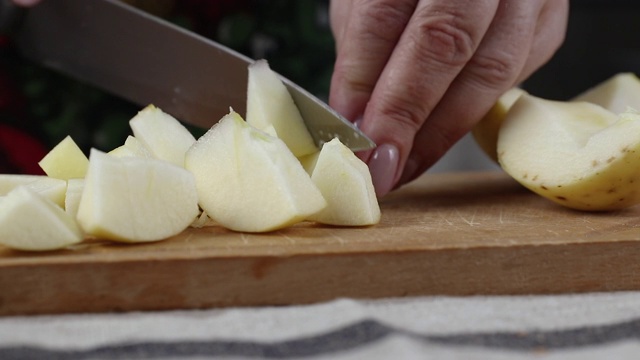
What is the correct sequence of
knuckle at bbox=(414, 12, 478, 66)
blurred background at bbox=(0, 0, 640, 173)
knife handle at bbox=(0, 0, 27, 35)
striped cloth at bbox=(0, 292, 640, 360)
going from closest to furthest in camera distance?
1. striped cloth at bbox=(0, 292, 640, 360)
2. knuckle at bbox=(414, 12, 478, 66)
3. knife handle at bbox=(0, 0, 27, 35)
4. blurred background at bbox=(0, 0, 640, 173)

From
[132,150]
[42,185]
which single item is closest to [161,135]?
[132,150]

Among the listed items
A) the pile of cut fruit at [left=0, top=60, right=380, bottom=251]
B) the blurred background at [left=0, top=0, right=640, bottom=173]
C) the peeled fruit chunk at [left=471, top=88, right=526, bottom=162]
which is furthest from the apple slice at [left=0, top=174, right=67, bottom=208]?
the peeled fruit chunk at [left=471, top=88, right=526, bottom=162]

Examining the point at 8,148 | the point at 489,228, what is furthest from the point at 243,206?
the point at 8,148

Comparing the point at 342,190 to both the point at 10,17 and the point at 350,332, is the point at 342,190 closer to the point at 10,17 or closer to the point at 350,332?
the point at 350,332

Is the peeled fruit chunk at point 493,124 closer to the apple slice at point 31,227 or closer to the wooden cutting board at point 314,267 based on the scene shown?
the wooden cutting board at point 314,267

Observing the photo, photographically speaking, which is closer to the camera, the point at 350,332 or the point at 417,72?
the point at 350,332

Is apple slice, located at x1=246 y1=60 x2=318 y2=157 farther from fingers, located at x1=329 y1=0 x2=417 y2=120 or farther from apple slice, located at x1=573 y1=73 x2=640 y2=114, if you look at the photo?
apple slice, located at x1=573 y1=73 x2=640 y2=114

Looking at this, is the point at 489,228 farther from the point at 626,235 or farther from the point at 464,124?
the point at 464,124
